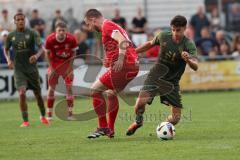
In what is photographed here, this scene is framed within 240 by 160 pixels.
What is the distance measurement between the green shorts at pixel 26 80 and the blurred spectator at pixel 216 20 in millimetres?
13558

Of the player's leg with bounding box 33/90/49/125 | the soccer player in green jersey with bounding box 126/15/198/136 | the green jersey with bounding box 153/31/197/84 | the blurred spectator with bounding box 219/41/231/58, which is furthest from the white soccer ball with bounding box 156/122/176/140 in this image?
the blurred spectator with bounding box 219/41/231/58

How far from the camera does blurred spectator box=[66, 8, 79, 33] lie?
27094 millimetres

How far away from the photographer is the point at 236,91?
2520cm

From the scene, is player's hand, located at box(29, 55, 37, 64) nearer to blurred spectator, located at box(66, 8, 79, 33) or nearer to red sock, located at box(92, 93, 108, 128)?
red sock, located at box(92, 93, 108, 128)

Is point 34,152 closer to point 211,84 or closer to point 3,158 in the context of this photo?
point 3,158

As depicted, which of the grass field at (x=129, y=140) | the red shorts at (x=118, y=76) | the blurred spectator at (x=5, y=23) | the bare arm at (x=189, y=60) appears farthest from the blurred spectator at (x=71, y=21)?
the bare arm at (x=189, y=60)

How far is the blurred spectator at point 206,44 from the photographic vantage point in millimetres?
26016

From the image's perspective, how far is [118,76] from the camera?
41.3 feet

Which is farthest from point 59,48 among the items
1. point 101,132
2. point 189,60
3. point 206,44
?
point 206,44

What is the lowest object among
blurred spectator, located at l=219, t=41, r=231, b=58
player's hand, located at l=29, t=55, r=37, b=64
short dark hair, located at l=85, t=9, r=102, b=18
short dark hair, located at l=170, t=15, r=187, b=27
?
blurred spectator, located at l=219, t=41, r=231, b=58

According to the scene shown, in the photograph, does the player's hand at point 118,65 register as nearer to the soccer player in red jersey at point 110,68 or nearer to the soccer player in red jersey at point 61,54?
the soccer player in red jersey at point 110,68

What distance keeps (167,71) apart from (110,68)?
927 millimetres

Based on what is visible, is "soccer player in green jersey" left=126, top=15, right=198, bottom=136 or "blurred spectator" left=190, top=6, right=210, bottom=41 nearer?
"soccer player in green jersey" left=126, top=15, right=198, bottom=136

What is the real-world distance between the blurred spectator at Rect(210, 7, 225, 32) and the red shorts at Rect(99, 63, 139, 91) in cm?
1636
